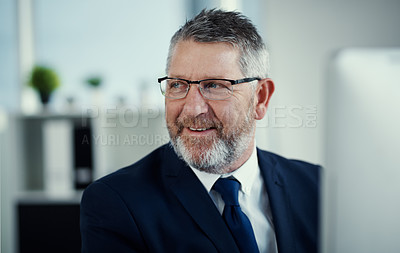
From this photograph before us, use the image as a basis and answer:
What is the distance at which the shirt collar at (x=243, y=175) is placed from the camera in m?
1.12

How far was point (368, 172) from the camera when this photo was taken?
0.49m

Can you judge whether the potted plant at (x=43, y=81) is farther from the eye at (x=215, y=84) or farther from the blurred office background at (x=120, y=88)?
the eye at (x=215, y=84)

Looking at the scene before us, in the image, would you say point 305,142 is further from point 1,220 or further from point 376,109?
point 1,220

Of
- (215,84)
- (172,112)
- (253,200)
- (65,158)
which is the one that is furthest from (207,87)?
(65,158)

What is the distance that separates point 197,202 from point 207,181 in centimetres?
9

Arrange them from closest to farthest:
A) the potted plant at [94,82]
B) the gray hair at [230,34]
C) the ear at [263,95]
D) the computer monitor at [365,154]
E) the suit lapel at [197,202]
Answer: the computer monitor at [365,154]
the suit lapel at [197,202]
the gray hair at [230,34]
the ear at [263,95]
the potted plant at [94,82]

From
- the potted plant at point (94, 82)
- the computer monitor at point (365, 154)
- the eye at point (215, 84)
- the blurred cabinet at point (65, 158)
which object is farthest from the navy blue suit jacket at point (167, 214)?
the potted plant at point (94, 82)

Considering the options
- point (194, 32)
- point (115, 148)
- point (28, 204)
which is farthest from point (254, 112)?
point (28, 204)

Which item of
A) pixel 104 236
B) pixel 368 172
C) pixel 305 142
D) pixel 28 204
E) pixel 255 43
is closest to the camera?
pixel 368 172

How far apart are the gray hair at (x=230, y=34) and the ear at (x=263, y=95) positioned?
0.05m

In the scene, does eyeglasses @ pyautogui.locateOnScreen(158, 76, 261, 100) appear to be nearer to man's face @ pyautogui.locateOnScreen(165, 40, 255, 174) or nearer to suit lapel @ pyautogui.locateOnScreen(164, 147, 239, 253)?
man's face @ pyautogui.locateOnScreen(165, 40, 255, 174)

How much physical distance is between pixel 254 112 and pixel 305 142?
118 cm

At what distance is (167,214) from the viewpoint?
1.05m

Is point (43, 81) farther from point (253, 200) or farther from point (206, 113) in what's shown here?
point (253, 200)
